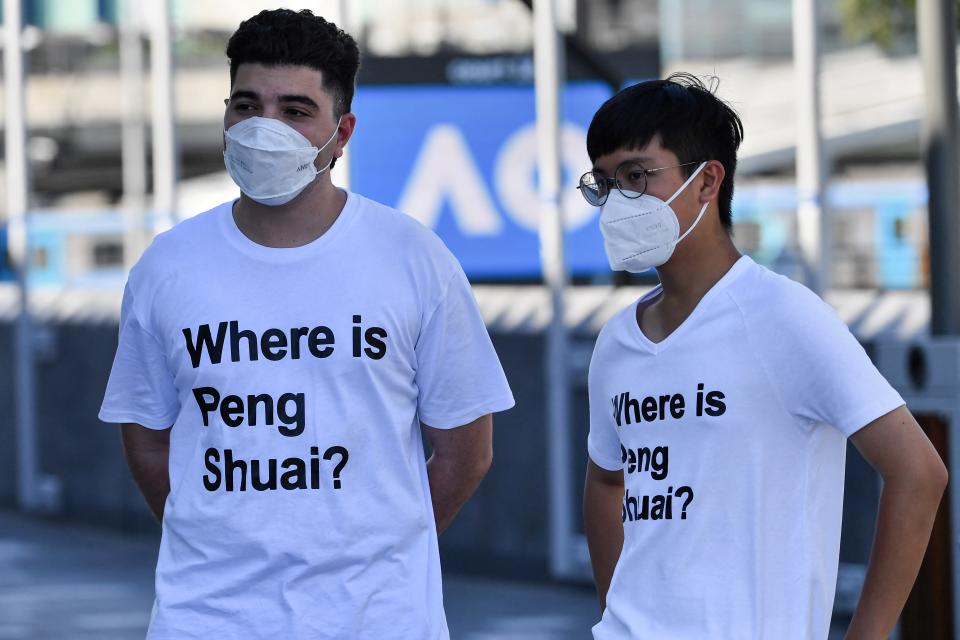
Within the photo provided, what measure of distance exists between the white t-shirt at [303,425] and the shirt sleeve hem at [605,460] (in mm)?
289

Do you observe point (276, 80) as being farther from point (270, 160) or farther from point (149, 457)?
point (149, 457)

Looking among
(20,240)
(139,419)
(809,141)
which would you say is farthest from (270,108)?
(20,240)

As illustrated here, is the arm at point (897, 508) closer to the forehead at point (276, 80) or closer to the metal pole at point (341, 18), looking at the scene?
the forehead at point (276, 80)

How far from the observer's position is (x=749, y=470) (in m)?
→ 2.65

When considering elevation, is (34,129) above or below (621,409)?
above

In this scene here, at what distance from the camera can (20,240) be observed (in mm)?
11781

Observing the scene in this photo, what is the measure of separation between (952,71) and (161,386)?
9.14ft

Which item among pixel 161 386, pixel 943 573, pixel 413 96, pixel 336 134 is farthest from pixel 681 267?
pixel 413 96

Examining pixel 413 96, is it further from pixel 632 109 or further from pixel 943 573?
pixel 632 109

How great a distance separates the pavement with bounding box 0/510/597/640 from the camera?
7.44 m

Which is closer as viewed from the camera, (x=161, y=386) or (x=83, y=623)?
(x=161, y=386)

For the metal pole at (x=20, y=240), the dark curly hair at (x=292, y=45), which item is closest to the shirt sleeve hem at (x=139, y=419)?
the dark curly hair at (x=292, y=45)

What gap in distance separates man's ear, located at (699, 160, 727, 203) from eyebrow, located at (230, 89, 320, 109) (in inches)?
27.6

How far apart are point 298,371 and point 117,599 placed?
5.64m
